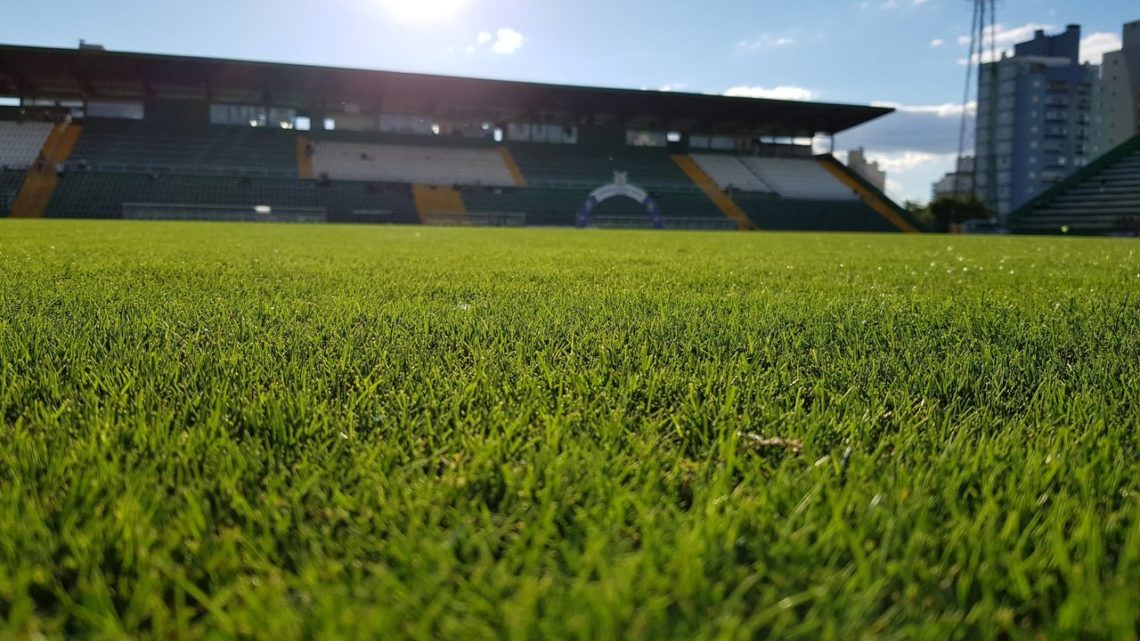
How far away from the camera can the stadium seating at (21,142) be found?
2789cm

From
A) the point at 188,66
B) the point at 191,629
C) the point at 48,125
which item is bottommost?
the point at 191,629

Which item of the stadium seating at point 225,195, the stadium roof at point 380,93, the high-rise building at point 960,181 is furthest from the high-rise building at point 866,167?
the stadium seating at point 225,195

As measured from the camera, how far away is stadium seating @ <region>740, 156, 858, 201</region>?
36.1 m

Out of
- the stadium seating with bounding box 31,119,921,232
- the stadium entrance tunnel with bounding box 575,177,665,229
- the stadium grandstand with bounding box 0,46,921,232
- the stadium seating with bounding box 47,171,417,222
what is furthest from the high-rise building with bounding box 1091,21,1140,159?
the stadium seating with bounding box 47,171,417,222

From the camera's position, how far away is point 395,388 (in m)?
1.54

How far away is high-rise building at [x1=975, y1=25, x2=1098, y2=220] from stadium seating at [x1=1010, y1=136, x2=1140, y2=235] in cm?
4019

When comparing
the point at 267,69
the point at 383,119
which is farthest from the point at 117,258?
the point at 383,119

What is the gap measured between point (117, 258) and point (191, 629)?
539cm

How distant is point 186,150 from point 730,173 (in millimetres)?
24471

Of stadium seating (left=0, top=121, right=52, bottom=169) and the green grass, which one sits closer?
the green grass

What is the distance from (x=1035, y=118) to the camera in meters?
71.8

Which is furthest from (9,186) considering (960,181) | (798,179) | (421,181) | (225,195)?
(960,181)

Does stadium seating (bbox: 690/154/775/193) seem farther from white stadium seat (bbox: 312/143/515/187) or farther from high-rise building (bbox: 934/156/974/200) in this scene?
high-rise building (bbox: 934/156/974/200)

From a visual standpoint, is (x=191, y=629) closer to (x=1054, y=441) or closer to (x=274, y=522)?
(x=274, y=522)
